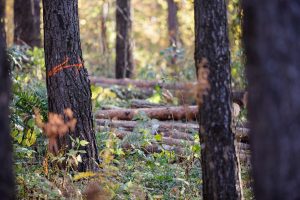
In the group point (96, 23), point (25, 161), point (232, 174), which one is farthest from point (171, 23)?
point (232, 174)

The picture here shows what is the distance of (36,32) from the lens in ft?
59.9

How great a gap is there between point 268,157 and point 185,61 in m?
15.2

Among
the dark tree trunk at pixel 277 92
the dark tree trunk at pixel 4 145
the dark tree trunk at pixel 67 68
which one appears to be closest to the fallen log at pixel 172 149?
the dark tree trunk at pixel 67 68

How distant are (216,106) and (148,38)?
30.2 m

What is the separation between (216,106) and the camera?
5523mm

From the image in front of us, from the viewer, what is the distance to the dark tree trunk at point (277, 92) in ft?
12.6

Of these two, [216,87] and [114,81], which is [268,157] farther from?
[114,81]

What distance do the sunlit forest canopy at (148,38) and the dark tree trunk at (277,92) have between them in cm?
866

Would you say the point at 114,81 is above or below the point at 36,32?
below

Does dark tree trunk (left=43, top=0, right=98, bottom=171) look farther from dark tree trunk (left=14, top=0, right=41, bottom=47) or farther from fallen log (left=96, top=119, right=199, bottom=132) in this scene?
dark tree trunk (left=14, top=0, right=41, bottom=47)

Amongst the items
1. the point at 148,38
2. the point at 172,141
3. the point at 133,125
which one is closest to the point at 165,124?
the point at 133,125

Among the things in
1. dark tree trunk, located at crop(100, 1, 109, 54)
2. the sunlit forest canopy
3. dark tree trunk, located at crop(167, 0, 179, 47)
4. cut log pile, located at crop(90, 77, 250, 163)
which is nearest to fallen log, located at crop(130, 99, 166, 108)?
cut log pile, located at crop(90, 77, 250, 163)

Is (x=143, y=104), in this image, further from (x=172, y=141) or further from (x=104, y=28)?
(x=104, y=28)

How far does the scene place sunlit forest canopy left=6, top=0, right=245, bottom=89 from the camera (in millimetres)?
15366
